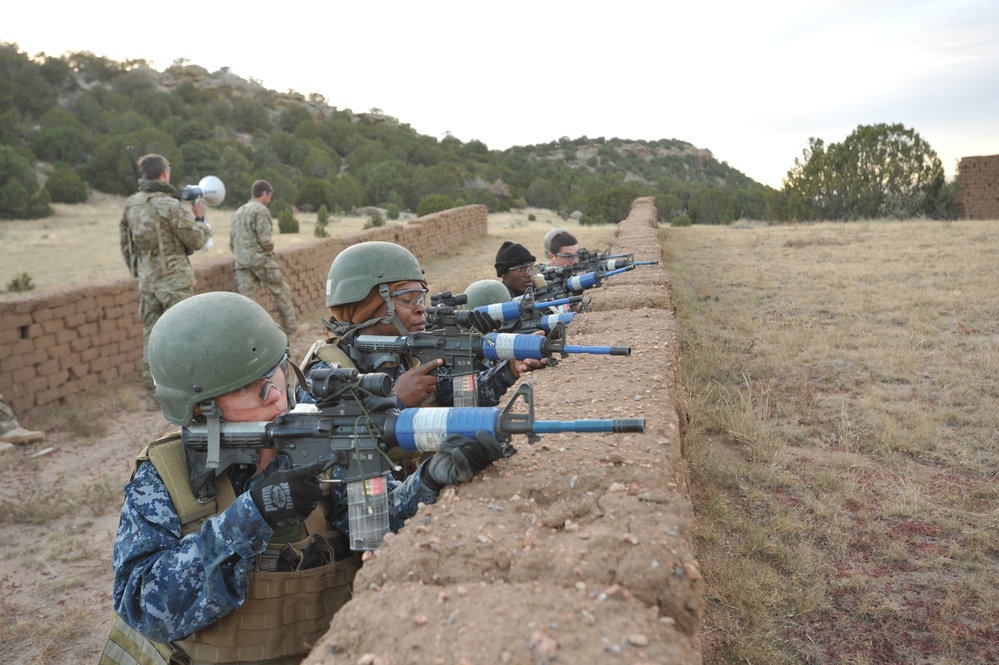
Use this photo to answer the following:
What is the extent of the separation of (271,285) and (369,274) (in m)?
6.69

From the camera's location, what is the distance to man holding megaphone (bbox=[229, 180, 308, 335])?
30.8 ft

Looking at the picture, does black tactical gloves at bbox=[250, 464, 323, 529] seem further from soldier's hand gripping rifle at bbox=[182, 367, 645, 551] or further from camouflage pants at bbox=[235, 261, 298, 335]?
camouflage pants at bbox=[235, 261, 298, 335]

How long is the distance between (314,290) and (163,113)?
37009mm

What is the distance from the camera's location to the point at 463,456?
1987 millimetres

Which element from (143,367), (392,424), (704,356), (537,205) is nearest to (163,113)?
(537,205)

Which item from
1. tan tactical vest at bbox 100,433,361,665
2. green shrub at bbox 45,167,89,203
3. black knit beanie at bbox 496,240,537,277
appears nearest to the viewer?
tan tactical vest at bbox 100,433,361,665

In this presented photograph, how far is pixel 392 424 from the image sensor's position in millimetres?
2059

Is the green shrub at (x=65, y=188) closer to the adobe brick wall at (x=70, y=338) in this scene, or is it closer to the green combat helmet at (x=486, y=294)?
the adobe brick wall at (x=70, y=338)

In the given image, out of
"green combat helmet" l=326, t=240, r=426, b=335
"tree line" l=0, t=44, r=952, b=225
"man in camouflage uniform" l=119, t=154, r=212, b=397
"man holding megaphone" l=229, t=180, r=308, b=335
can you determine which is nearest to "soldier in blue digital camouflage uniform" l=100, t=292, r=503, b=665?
"green combat helmet" l=326, t=240, r=426, b=335

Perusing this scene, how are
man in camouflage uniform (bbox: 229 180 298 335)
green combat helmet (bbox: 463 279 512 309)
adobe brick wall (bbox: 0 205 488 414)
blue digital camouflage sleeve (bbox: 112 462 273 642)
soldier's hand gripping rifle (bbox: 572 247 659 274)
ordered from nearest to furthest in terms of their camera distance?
blue digital camouflage sleeve (bbox: 112 462 273 642) → green combat helmet (bbox: 463 279 512 309) → soldier's hand gripping rifle (bbox: 572 247 659 274) → adobe brick wall (bbox: 0 205 488 414) → man in camouflage uniform (bbox: 229 180 298 335)

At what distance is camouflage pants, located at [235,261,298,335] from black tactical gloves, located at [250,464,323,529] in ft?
25.9

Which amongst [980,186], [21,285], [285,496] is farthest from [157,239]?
[980,186]

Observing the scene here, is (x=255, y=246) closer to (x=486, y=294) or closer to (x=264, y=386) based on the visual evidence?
(x=486, y=294)

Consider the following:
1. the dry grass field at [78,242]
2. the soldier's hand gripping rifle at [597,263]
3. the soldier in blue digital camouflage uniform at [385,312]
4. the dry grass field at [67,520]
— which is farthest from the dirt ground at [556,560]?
the dry grass field at [78,242]
